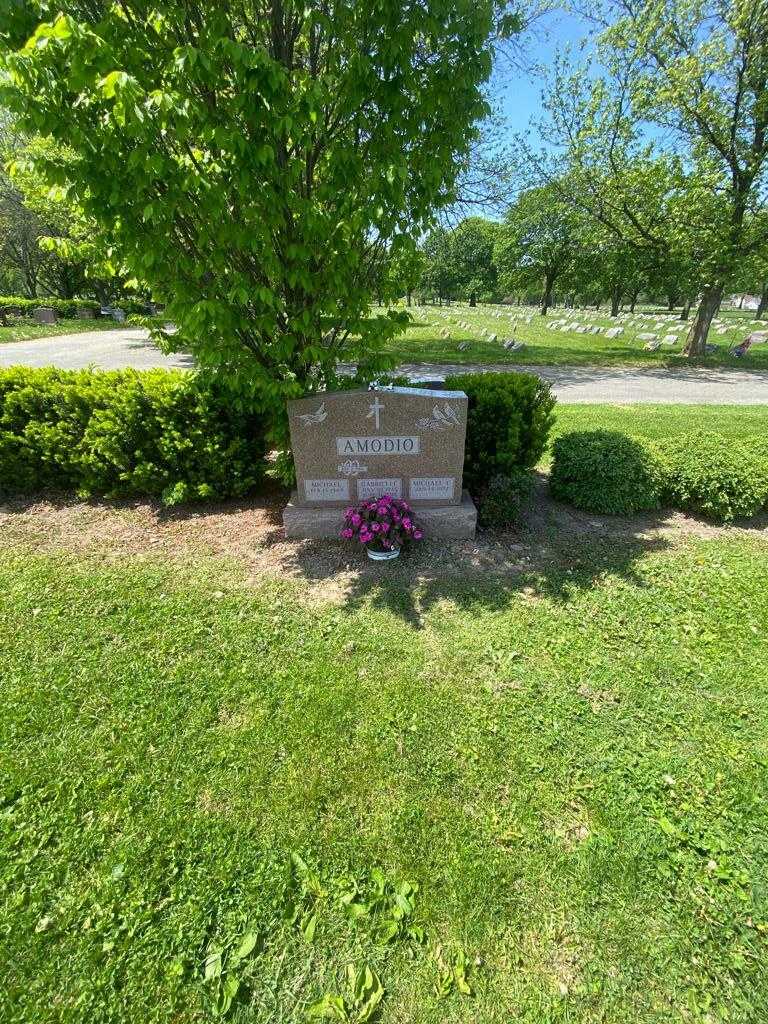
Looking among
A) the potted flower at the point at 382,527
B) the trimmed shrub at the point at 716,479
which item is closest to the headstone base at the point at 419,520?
the potted flower at the point at 382,527

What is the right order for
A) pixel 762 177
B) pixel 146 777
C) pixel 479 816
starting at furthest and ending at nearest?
pixel 762 177 < pixel 146 777 < pixel 479 816

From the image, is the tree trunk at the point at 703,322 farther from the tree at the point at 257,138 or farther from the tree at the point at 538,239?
the tree at the point at 257,138

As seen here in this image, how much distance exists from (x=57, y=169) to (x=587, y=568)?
4719 millimetres

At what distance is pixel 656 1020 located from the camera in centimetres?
164

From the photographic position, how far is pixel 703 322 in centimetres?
1622

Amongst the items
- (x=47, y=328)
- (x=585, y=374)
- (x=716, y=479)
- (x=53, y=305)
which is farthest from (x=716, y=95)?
(x=53, y=305)

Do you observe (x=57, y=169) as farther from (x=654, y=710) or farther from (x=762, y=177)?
(x=762, y=177)

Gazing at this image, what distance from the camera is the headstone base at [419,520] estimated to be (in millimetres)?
4512

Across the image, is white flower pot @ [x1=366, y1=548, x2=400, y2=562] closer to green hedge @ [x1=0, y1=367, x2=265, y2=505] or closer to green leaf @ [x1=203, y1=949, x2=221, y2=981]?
green hedge @ [x1=0, y1=367, x2=265, y2=505]

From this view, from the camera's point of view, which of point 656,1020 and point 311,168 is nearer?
point 656,1020

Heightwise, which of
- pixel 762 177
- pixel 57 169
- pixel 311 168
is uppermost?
pixel 762 177

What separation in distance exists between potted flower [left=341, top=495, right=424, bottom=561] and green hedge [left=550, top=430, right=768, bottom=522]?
200 cm

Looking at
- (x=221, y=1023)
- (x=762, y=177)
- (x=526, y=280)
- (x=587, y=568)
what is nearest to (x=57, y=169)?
(x=221, y=1023)

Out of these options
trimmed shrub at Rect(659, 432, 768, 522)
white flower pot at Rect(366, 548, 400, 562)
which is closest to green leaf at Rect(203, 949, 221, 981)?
white flower pot at Rect(366, 548, 400, 562)
